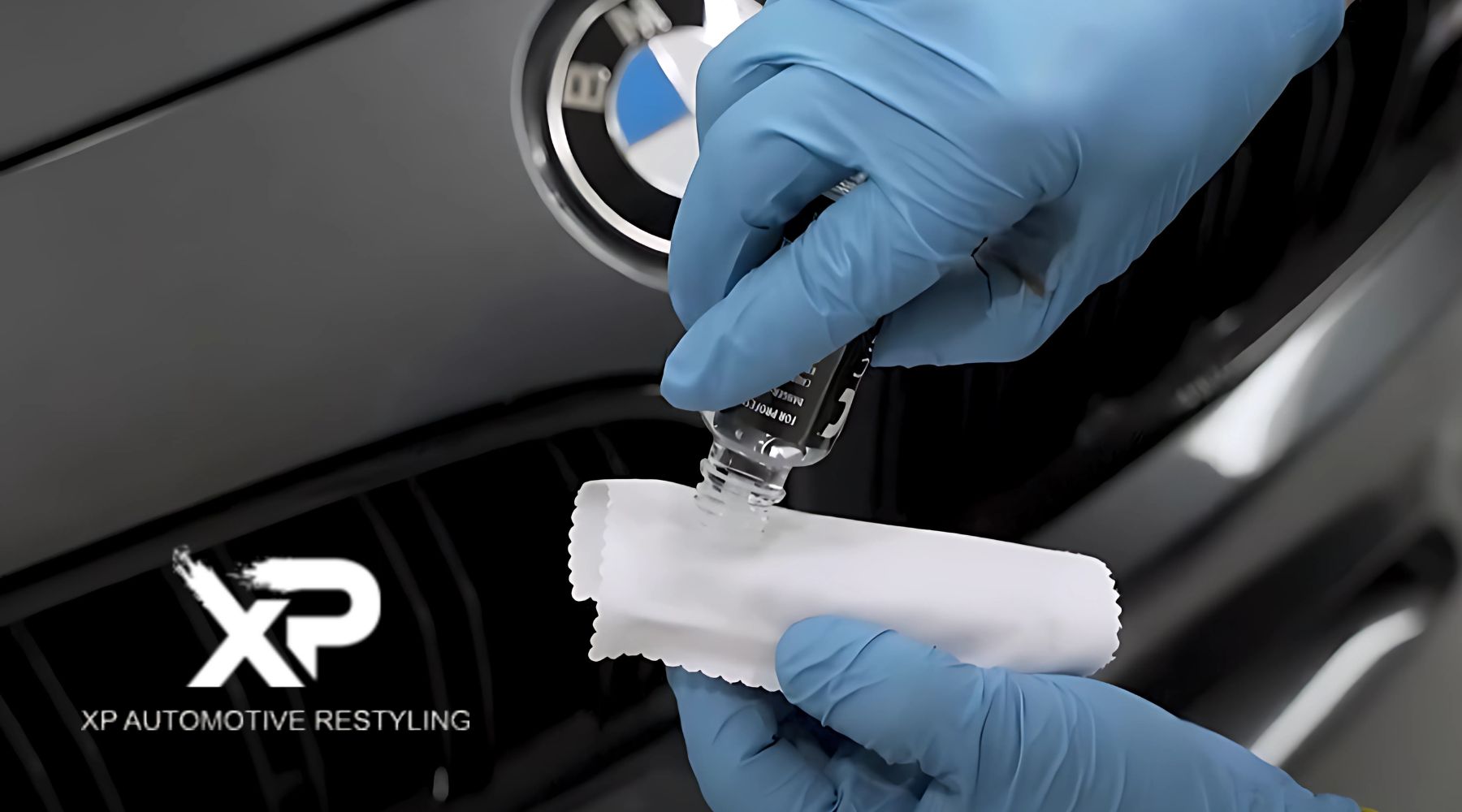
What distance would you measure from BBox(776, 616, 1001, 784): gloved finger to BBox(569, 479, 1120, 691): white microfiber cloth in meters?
0.02

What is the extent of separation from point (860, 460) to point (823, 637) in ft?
0.43

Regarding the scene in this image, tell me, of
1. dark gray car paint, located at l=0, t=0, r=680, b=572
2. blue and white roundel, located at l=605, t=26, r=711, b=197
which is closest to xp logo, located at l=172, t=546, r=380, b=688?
dark gray car paint, located at l=0, t=0, r=680, b=572

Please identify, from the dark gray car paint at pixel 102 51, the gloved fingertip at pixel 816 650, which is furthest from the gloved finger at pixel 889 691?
the dark gray car paint at pixel 102 51

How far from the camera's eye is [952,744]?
1.50ft

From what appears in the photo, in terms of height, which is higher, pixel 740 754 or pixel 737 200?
pixel 737 200

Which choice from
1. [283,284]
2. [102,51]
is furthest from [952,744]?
[102,51]

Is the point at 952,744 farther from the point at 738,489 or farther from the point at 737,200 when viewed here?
the point at 737,200

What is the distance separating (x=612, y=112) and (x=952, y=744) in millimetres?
374

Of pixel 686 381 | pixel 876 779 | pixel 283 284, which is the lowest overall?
pixel 876 779

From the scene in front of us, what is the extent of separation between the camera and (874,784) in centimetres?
50

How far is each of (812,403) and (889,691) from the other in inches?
5.7

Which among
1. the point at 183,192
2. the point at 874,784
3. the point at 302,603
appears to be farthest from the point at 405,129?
the point at 874,784

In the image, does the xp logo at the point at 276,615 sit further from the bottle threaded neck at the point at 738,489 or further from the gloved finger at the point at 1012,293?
the gloved finger at the point at 1012,293

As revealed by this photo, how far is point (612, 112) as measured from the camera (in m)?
0.54
